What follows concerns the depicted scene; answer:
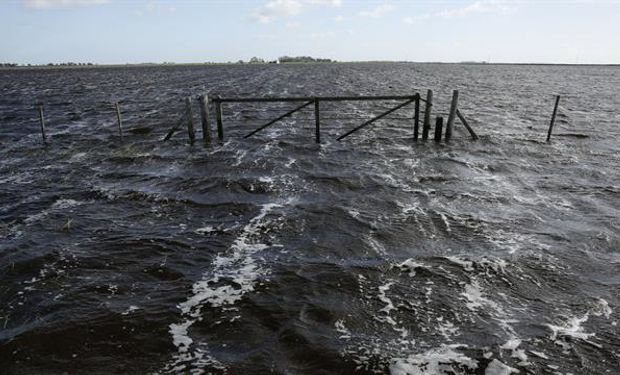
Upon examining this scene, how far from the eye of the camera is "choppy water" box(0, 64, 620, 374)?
22.4ft

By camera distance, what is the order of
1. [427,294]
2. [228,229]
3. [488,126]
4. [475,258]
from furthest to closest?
[488,126] → [228,229] → [475,258] → [427,294]

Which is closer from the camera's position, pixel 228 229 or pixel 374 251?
pixel 374 251

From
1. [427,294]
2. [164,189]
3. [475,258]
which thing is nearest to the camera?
[427,294]

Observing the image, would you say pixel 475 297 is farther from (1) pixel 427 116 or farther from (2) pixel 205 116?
(2) pixel 205 116

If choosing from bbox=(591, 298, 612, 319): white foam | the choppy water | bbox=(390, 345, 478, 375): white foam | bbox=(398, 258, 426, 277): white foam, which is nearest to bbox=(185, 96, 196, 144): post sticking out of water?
the choppy water

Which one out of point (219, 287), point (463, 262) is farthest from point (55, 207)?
point (463, 262)

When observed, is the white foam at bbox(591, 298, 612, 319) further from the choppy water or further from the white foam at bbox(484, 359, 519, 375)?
the white foam at bbox(484, 359, 519, 375)

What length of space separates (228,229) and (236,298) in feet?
11.1

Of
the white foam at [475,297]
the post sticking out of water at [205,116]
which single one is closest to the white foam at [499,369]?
the white foam at [475,297]

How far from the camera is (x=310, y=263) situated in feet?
31.7

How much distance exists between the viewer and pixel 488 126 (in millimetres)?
28062

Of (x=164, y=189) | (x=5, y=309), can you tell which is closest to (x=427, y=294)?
(x=5, y=309)

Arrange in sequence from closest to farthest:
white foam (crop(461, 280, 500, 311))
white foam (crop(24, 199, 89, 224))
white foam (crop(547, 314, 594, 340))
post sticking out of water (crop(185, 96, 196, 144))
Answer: white foam (crop(547, 314, 594, 340)), white foam (crop(461, 280, 500, 311)), white foam (crop(24, 199, 89, 224)), post sticking out of water (crop(185, 96, 196, 144))

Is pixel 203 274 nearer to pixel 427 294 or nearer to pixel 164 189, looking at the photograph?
pixel 427 294
